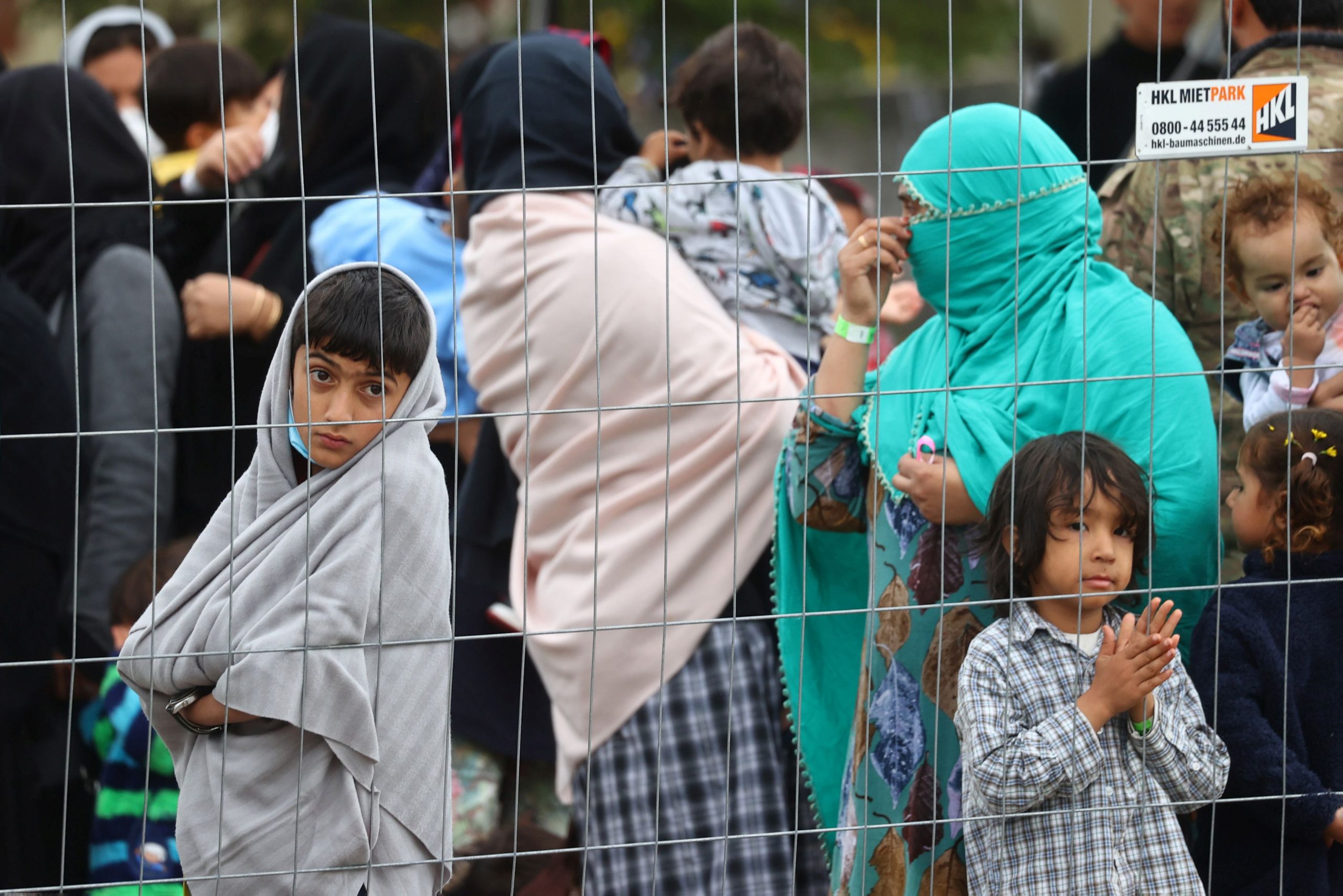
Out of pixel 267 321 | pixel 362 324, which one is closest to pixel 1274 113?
pixel 362 324

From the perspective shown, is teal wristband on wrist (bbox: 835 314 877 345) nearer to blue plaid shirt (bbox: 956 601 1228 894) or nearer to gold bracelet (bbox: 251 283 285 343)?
blue plaid shirt (bbox: 956 601 1228 894)

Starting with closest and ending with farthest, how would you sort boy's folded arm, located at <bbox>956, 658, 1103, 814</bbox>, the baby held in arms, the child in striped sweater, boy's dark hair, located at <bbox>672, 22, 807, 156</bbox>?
1. boy's folded arm, located at <bbox>956, 658, 1103, 814</bbox>
2. the baby held in arms
3. the child in striped sweater
4. boy's dark hair, located at <bbox>672, 22, 807, 156</bbox>

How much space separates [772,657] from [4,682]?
1.52 meters

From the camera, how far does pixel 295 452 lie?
2.22 metres

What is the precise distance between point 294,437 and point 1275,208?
5.43 feet

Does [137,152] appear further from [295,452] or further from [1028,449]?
[1028,449]

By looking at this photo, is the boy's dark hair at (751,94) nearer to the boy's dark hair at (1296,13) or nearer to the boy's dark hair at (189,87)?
the boy's dark hair at (1296,13)

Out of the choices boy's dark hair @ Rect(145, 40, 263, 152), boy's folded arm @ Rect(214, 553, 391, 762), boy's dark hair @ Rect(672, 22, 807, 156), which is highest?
boy's dark hair @ Rect(145, 40, 263, 152)

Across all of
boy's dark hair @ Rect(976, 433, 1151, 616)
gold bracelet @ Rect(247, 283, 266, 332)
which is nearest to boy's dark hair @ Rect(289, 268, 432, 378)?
boy's dark hair @ Rect(976, 433, 1151, 616)

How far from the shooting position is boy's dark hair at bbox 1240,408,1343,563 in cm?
249

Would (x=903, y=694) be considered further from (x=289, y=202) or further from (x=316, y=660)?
(x=289, y=202)

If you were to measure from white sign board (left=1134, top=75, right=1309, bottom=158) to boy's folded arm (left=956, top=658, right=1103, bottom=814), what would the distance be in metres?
0.84

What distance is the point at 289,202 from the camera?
408 centimetres

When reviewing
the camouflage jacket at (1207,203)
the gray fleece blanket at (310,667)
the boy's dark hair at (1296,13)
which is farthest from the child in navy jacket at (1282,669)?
the gray fleece blanket at (310,667)
